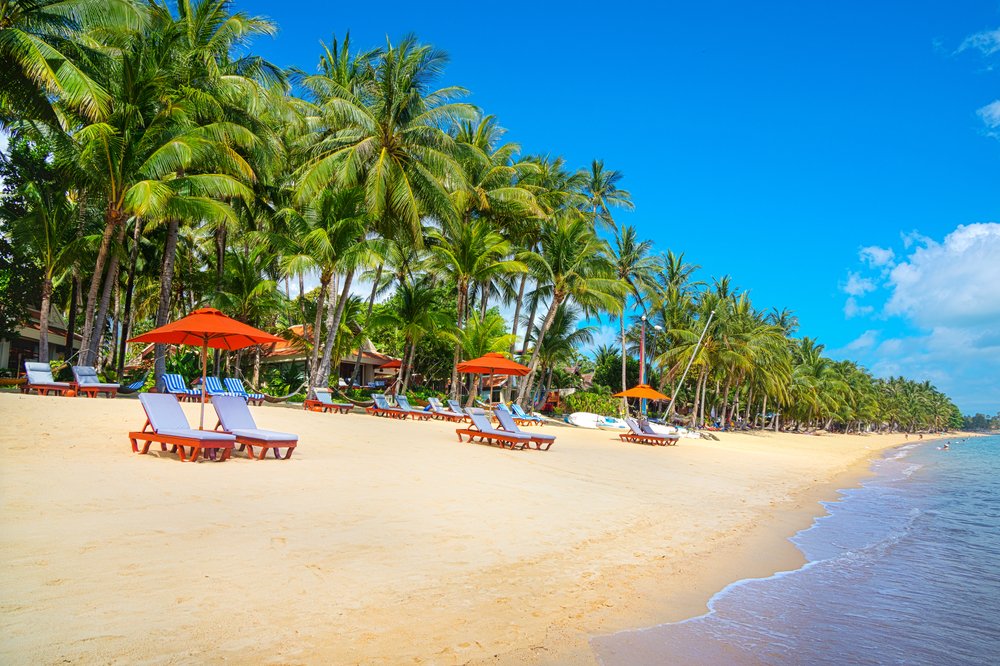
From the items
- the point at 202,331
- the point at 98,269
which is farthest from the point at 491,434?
the point at 98,269

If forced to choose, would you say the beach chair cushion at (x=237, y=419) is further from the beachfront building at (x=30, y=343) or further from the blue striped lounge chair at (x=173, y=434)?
the beachfront building at (x=30, y=343)

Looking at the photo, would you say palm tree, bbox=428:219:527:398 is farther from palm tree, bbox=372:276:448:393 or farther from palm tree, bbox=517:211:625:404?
palm tree, bbox=517:211:625:404

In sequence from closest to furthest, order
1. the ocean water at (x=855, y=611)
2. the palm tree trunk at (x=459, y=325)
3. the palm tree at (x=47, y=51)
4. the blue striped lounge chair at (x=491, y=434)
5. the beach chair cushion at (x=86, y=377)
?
the ocean water at (x=855, y=611), the palm tree at (x=47, y=51), the blue striped lounge chair at (x=491, y=434), the beach chair cushion at (x=86, y=377), the palm tree trunk at (x=459, y=325)

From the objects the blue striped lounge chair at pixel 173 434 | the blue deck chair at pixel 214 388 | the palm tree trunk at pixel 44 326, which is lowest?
the blue striped lounge chair at pixel 173 434

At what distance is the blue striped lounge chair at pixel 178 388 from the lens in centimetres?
1702

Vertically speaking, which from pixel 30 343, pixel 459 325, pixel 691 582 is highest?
pixel 459 325

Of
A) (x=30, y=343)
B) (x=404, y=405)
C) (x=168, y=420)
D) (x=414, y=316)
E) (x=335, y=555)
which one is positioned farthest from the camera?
(x=30, y=343)

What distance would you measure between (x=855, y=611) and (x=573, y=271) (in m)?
23.1

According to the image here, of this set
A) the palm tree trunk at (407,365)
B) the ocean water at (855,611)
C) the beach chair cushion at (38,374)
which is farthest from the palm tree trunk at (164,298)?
the ocean water at (855,611)

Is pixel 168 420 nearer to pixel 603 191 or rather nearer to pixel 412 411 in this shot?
pixel 412 411

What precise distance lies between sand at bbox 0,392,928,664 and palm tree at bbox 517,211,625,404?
1798 cm

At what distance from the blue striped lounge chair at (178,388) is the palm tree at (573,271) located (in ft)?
43.9

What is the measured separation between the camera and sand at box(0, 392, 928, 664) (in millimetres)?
3186

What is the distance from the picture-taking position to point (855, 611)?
4852 millimetres
